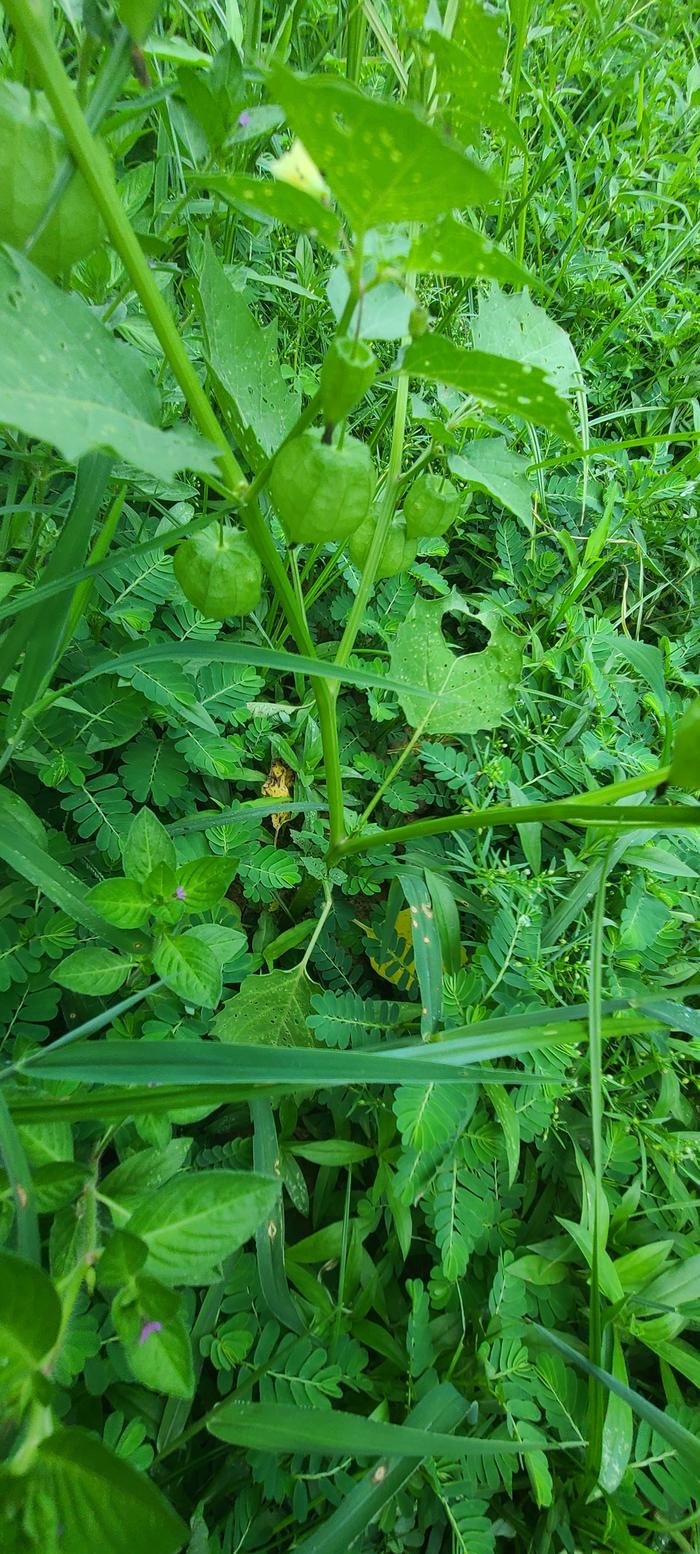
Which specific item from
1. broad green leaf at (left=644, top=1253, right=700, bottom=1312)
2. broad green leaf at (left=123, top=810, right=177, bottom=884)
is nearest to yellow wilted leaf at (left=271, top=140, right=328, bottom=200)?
broad green leaf at (left=123, top=810, right=177, bottom=884)

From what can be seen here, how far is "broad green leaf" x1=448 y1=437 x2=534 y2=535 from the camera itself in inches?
32.2

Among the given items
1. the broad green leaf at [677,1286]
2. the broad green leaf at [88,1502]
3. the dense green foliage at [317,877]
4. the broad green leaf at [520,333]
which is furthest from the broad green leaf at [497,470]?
the broad green leaf at [677,1286]

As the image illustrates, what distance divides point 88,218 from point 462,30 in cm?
31

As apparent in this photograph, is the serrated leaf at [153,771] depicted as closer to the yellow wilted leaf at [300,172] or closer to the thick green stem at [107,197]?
the thick green stem at [107,197]

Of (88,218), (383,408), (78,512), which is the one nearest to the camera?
(88,218)

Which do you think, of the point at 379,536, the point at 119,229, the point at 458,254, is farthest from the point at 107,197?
the point at 379,536

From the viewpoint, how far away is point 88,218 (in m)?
0.55

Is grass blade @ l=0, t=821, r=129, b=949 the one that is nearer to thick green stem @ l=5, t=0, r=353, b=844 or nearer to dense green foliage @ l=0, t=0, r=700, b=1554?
dense green foliage @ l=0, t=0, r=700, b=1554

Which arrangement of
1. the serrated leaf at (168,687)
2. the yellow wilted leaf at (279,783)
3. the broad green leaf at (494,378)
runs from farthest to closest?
1. the yellow wilted leaf at (279,783)
2. the serrated leaf at (168,687)
3. the broad green leaf at (494,378)

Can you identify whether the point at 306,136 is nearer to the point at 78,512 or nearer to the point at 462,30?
the point at 462,30

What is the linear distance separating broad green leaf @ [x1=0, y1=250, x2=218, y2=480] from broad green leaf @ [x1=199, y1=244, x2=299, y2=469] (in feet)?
0.56

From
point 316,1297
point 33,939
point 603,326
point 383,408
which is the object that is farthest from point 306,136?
point 603,326

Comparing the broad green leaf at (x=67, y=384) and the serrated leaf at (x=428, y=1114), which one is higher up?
the broad green leaf at (x=67, y=384)

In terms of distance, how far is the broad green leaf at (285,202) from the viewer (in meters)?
0.47
